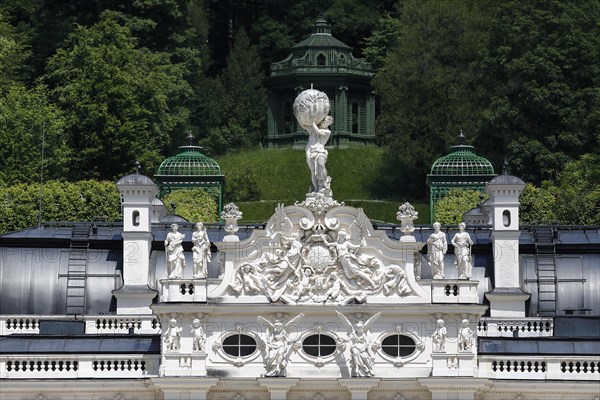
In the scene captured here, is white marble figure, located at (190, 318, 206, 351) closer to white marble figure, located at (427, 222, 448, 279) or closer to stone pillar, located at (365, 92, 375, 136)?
white marble figure, located at (427, 222, 448, 279)

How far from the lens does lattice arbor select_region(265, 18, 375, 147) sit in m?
180

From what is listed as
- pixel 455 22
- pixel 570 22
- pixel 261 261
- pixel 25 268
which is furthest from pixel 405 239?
pixel 455 22

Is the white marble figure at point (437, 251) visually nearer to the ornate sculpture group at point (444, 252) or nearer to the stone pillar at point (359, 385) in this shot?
the ornate sculpture group at point (444, 252)

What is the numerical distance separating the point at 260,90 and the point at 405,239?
280 ft

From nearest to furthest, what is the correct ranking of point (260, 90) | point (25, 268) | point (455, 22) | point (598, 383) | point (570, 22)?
point (598, 383) → point (25, 268) → point (570, 22) → point (455, 22) → point (260, 90)

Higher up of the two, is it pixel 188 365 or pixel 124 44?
pixel 124 44

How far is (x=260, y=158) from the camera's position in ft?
581

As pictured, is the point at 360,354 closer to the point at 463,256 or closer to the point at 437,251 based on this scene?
the point at 437,251

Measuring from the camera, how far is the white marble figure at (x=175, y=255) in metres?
105

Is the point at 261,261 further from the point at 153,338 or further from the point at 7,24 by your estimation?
the point at 7,24

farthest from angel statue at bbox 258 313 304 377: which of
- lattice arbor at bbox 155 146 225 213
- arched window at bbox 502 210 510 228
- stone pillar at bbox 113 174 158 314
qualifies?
lattice arbor at bbox 155 146 225 213

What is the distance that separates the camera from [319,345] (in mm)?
105312

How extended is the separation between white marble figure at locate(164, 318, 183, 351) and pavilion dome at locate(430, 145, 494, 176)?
51.2 m

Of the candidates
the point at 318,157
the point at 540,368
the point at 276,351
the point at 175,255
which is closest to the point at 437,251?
the point at 540,368
